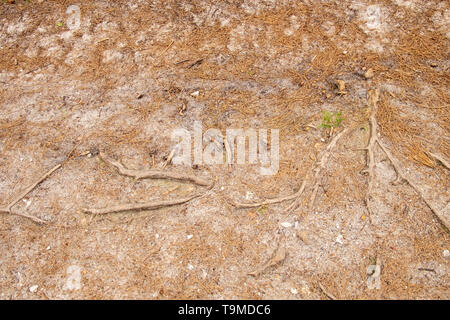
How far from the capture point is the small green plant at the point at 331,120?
337cm

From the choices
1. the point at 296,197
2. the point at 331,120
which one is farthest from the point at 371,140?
the point at 296,197

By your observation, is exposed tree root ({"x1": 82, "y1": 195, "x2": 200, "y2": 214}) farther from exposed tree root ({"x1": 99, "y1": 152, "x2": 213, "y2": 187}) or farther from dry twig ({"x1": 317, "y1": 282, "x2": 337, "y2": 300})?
dry twig ({"x1": 317, "y1": 282, "x2": 337, "y2": 300})

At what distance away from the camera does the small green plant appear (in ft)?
11.1

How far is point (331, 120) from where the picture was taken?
11.2 ft

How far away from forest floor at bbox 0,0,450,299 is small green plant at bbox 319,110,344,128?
1.0 inches

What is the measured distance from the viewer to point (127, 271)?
8.89 ft

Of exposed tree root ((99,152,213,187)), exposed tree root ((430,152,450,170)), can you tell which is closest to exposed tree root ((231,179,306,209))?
exposed tree root ((99,152,213,187))

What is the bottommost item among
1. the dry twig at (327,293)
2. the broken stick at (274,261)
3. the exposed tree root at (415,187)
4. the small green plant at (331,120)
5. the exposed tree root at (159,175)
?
the dry twig at (327,293)

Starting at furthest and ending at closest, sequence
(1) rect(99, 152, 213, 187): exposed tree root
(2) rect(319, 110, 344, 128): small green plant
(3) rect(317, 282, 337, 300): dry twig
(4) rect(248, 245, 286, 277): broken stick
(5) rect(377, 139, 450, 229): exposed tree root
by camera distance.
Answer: (2) rect(319, 110, 344, 128): small green plant < (1) rect(99, 152, 213, 187): exposed tree root < (5) rect(377, 139, 450, 229): exposed tree root < (4) rect(248, 245, 286, 277): broken stick < (3) rect(317, 282, 337, 300): dry twig

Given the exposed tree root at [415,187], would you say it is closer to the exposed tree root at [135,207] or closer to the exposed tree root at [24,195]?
the exposed tree root at [135,207]

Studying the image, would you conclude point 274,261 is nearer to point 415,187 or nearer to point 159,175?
point 159,175

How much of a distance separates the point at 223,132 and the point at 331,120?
115 centimetres

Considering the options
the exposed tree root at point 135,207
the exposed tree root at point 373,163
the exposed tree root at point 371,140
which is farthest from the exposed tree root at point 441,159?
the exposed tree root at point 135,207

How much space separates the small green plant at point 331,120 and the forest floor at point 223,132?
0.08 feet
